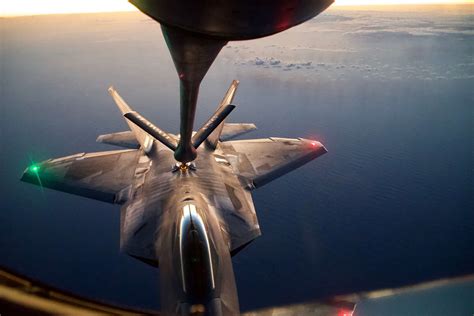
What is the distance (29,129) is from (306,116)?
7269 cm

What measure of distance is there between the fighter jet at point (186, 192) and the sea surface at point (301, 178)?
546 centimetres

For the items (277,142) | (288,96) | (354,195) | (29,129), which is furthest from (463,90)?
(29,129)

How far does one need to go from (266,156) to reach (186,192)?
8473 mm

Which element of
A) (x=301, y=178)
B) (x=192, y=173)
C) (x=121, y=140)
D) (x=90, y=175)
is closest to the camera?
(x=192, y=173)

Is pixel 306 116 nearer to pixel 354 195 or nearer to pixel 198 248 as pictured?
pixel 354 195

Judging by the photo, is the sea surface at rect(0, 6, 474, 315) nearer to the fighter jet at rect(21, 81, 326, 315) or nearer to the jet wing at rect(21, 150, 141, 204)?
the fighter jet at rect(21, 81, 326, 315)

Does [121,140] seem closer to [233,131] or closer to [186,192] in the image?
[233,131]

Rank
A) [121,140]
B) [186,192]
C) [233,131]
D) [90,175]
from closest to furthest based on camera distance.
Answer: [186,192], [90,175], [121,140], [233,131]

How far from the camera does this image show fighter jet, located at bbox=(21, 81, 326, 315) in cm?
922

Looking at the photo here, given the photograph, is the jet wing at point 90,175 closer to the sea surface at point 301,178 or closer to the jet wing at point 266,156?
the jet wing at point 266,156

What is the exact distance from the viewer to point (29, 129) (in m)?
71.1

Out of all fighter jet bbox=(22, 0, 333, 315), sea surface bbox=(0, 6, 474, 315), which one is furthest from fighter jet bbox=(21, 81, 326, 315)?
sea surface bbox=(0, 6, 474, 315)

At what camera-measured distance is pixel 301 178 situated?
55.7 m

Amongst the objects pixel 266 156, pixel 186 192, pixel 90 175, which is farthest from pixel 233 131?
pixel 90 175
